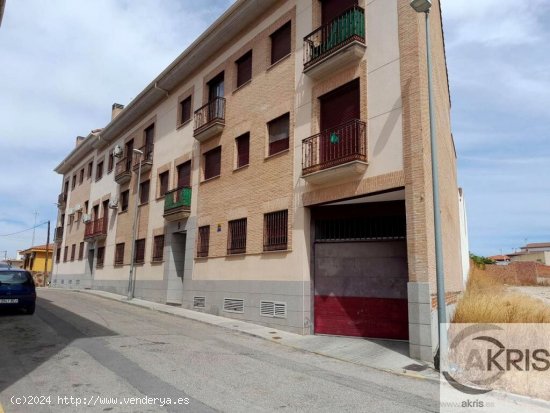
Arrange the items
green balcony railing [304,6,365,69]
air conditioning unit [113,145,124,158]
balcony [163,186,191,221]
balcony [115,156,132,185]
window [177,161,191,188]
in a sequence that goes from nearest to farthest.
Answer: green balcony railing [304,6,365,69] < balcony [163,186,191,221] < window [177,161,191,188] < balcony [115,156,132,185] < air conditioning unit [113,145,124,158]

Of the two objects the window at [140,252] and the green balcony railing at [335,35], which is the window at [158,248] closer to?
the window at [140,252]

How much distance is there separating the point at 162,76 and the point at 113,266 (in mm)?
10780

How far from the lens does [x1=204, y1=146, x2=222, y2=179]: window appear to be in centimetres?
1642

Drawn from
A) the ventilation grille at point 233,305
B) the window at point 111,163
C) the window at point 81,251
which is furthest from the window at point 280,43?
the window at point 81,251

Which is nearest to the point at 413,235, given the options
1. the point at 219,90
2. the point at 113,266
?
the point at 219,90

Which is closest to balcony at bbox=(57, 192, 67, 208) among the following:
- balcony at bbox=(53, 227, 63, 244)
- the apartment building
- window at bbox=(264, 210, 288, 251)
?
balcony at bbox=(53, 227, 63, 244)

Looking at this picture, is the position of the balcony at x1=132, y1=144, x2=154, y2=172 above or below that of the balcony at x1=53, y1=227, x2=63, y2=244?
above

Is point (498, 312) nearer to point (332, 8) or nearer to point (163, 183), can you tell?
point (332, 8)

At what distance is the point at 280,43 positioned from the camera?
14.2m

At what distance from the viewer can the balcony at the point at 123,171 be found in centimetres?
2284

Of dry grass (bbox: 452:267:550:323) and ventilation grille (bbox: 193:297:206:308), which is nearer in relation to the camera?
dry grass (bbox: 452:267:550:323)

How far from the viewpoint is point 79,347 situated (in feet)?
27.7

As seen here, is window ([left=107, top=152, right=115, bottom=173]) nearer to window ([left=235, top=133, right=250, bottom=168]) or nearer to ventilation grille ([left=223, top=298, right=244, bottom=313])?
window ([left=235, top=133, right=250, bottom=168])

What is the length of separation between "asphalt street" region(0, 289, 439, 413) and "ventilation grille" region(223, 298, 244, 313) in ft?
9.85
